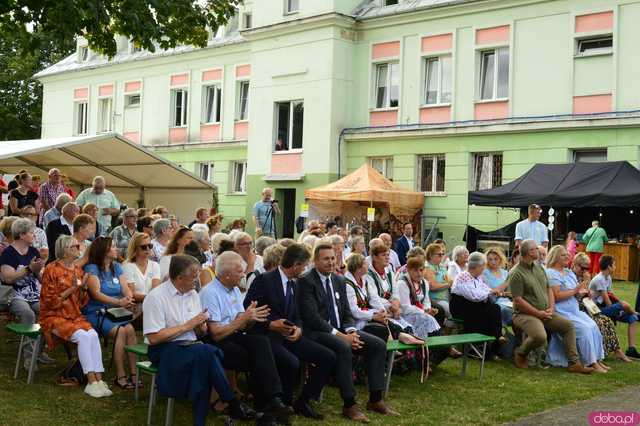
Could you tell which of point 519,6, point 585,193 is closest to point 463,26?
point 519,6

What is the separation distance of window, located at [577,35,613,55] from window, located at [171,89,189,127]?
669 inches

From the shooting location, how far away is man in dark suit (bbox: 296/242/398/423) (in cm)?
746

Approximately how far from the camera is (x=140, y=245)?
29.5 feet

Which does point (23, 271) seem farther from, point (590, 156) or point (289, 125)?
point (289, 125)

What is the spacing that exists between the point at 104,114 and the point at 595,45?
22.9 m

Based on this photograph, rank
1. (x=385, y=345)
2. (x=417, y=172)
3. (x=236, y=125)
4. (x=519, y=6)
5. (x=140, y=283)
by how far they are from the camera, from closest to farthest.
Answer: (x=385, y=345), (x=140, y=283), (x=519, y=6), (x=417, y=172), (x=236, y=125)

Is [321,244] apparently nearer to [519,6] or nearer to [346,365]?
[346,365]

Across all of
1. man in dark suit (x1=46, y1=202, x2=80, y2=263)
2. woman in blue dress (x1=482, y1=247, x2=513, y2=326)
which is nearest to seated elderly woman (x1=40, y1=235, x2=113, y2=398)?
man in dark suit (x1=46, y1=202, x2=80, y2=263)

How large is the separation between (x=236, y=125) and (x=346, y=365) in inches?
1001

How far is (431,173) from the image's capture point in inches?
1041

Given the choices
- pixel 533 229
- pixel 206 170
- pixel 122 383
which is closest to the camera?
pixel 122 383

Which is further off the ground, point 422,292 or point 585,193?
point 585,193

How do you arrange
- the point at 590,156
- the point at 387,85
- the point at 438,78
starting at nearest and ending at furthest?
the point at 590,156, the point at 438,78, the point at 387,85

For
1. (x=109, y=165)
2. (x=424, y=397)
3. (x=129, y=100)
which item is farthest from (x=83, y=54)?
(x=424, y=397)
